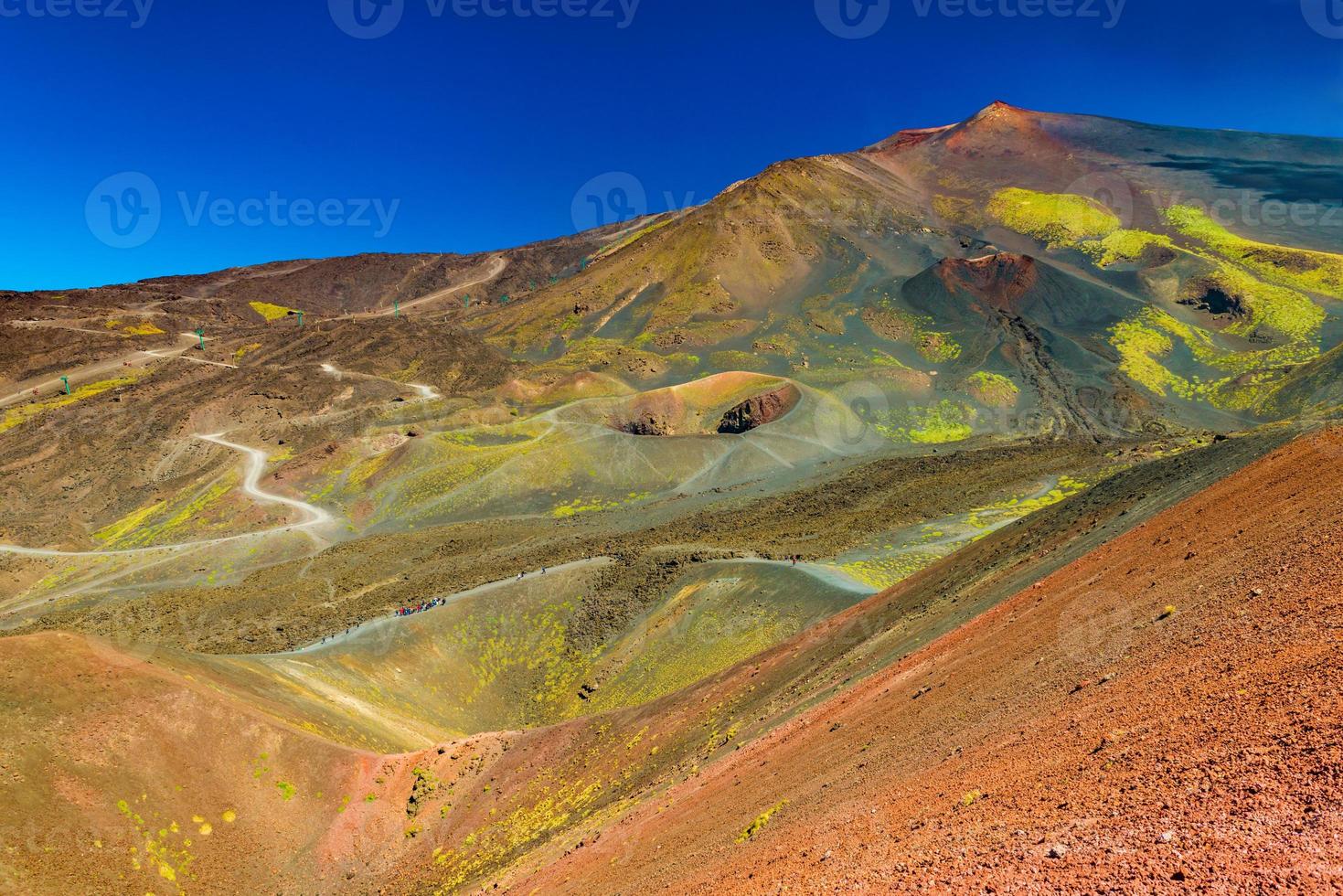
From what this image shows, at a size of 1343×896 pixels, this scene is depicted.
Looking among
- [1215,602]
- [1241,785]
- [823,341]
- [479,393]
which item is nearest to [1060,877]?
[1241,785]

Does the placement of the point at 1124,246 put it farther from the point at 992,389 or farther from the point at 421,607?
the point at 421,607

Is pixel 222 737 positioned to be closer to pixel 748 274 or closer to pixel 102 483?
pixel 102 483

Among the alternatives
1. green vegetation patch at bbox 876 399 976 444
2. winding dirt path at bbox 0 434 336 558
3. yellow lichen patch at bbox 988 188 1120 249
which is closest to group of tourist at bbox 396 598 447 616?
winding dirt path at bbox 0 434 336 558

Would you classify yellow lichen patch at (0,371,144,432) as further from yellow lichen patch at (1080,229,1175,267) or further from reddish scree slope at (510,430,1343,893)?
yellow lichen patch at (1080,229,1175,267)

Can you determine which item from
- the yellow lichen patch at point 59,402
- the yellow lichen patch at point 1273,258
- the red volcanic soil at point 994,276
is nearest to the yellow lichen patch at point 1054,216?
the yellow lichen patch at point 1273,258

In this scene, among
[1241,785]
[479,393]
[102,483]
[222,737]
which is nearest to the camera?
[1241,785]

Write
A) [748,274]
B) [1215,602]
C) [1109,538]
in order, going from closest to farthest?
[1215,602] → [1109,538] → [748,274]

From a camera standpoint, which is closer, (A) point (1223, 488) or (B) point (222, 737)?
(A) point (1223, 488)
